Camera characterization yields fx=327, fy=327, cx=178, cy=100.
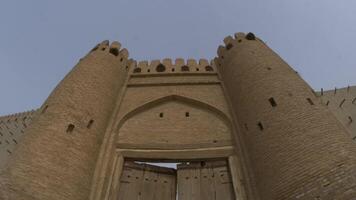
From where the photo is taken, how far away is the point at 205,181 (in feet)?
30.2

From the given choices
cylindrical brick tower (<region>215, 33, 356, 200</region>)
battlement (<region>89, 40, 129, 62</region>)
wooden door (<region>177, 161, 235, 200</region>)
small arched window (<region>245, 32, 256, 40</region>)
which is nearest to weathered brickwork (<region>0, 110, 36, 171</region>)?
battlement (<region>89, 40, 129, 62</region>)

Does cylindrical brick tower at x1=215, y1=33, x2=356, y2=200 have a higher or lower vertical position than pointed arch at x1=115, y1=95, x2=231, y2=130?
lower

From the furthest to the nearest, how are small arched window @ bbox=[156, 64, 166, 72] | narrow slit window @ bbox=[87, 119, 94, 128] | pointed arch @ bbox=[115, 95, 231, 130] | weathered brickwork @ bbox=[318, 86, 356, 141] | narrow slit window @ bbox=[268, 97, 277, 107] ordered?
small arched window @ bbox=[156, 64, 166, 72], weathered brickwork @ bbox=[318, 86, 356, 141], pointed arch @ bbox=[115, 95, 231, 130], narrow slit window @ bbox=[87, 119, 94, 128], narrow slit window @ bbox=[268, 97, 277, 107]

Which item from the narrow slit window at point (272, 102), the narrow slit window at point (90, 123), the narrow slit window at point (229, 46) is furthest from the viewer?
the narrow slit window at point (229, 46)

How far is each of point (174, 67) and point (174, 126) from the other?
3.86 m

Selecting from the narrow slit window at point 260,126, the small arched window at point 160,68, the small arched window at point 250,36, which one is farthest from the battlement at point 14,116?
the narrow slit window at point 260,126

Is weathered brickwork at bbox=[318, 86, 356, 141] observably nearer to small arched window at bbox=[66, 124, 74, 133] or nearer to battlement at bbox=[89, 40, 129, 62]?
battlement at bbox=[89, 40, 129, 62]

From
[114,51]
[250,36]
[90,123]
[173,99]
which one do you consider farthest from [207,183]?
[114,51]

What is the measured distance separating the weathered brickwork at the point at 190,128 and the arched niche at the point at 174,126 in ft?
0.11

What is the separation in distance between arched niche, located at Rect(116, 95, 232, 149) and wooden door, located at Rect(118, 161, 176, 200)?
2.30 feet

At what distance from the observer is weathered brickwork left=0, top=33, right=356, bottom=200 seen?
7.38 meters

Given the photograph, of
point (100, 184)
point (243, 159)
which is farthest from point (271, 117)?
point (100, 184)

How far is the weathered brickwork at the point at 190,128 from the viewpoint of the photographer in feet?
24.2

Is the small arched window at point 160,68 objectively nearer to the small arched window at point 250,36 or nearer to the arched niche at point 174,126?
the arched niche at point 174,126
